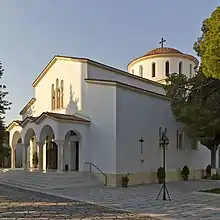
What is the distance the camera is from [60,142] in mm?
21609

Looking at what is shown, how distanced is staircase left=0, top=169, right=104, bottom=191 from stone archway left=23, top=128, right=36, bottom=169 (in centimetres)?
248

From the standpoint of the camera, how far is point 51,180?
806 inches

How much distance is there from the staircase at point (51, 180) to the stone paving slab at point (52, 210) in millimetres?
4839

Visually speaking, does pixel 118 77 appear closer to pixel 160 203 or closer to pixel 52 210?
pixel 160 203

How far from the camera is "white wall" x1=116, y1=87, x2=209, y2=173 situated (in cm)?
2227

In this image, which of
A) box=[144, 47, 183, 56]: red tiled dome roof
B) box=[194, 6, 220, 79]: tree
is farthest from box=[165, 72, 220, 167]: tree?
box=[144, 47, 183, 56]: red tiled dome roof

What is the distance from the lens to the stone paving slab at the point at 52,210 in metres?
11.2

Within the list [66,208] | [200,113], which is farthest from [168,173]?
[66,208]

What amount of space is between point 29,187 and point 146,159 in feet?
26.4

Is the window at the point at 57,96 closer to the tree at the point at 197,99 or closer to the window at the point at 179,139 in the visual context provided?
the tree at the point at 197,99

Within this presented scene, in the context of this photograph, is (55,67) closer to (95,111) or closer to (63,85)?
(63,85)

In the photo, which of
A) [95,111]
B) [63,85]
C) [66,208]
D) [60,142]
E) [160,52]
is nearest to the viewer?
[66,208]

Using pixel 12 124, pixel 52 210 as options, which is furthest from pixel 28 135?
pixel 52 210

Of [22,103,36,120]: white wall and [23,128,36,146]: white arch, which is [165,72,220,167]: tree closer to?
[23,128,36,146]: white arch
